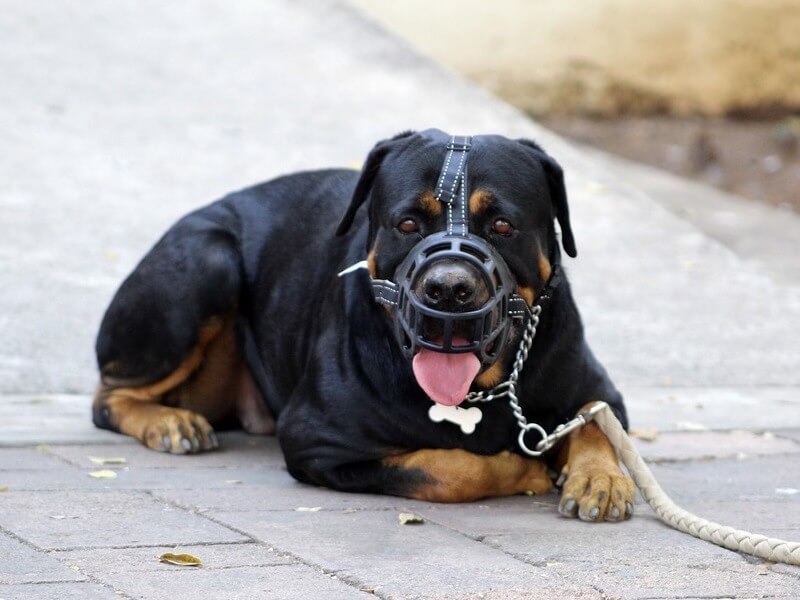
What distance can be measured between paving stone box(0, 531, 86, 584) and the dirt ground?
29.8ft

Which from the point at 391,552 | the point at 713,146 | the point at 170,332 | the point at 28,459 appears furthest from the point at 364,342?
the point at 713,146

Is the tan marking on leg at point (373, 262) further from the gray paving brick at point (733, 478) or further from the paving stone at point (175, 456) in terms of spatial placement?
the gray paving brick at point (733, 478)

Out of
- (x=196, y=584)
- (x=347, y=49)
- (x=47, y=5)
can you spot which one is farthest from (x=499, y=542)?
(x=47, y=5)

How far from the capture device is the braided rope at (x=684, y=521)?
10.4 feet

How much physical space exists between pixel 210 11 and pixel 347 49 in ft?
3.87

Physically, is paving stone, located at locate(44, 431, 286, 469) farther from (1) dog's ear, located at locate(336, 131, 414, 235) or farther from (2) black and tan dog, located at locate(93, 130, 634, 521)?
(1) dog's ear, located at locate(336, 131, 414, 235)

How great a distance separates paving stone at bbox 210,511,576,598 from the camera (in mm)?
2904

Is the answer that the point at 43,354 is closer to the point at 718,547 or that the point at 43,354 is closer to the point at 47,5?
the point at 718,547

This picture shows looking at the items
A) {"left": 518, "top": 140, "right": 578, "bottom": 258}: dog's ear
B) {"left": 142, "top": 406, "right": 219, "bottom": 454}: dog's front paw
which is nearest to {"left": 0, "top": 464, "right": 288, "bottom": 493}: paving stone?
{"left": 142, "top": 406, "right": 219, "bottom": 454}: dog's front paw

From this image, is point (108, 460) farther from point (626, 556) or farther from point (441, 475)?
point (626, 556)

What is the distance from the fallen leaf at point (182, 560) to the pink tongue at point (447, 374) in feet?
2.78

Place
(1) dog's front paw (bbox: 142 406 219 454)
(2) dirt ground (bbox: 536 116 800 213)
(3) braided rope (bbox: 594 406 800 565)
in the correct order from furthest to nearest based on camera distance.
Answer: (2) dirt ground (bbox: 536 116 800 213) → (1) dog's front paw (bbox: 142 406 219 454) → (3) braided rope (bbox: 594 406 800 565)

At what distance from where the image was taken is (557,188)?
390 cm

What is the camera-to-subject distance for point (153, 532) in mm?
3289
